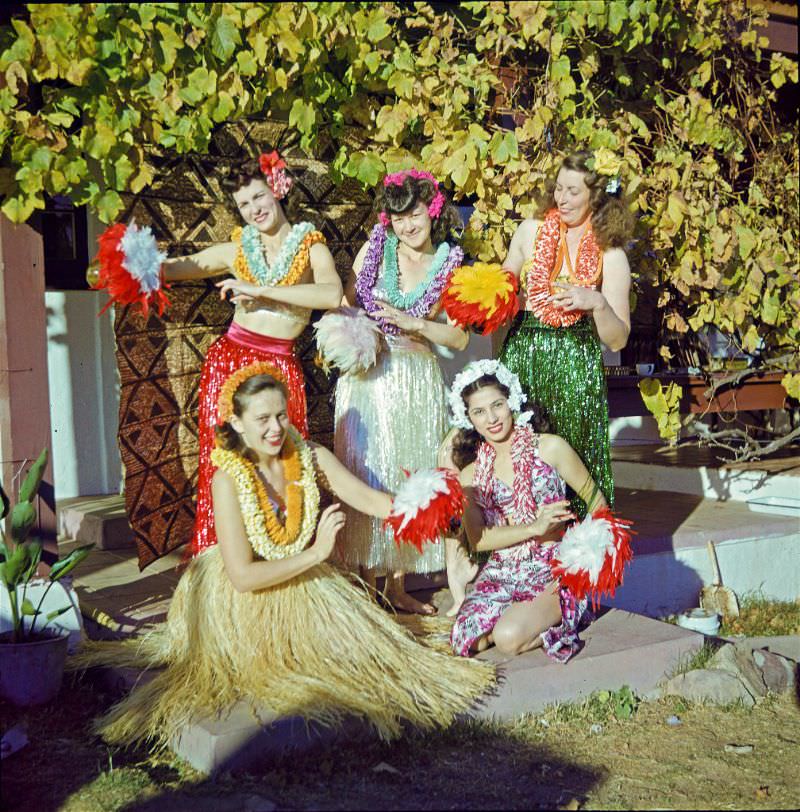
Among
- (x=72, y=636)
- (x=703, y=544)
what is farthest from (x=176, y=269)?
(x=703, y=544)

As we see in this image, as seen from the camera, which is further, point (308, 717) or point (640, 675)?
point (640, 675)

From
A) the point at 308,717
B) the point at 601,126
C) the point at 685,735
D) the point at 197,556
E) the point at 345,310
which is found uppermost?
the point at 601,126

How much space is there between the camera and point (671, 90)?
561cm

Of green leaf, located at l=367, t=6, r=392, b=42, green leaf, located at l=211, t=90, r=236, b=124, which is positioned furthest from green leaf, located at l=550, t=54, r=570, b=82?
green leaf, located at l=211, t=90, r=236, b=124

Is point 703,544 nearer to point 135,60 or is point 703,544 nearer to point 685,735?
point 685,735

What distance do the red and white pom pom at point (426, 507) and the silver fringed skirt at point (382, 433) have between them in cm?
65

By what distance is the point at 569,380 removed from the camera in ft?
13.7

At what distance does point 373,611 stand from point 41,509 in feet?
4.55

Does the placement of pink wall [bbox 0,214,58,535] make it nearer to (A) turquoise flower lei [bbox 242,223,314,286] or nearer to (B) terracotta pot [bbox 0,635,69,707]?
(B) terracotta pot [bbox 0,635,69,707]

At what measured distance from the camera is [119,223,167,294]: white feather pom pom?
364cm

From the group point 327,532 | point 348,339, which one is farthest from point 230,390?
point 348,339

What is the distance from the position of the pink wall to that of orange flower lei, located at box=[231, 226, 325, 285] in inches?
29.4

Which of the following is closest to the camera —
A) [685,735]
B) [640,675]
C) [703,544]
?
[685,735]

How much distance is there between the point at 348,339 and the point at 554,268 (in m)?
0.86
